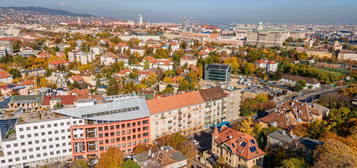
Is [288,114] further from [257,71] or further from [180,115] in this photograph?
[257,71]

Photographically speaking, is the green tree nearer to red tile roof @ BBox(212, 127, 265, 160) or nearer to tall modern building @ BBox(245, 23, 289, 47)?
red tile roof @ BBox(212, 127, 265, 160)

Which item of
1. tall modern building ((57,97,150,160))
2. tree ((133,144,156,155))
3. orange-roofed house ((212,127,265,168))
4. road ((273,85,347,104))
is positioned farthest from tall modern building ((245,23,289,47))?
tree ((133,144,156,155))

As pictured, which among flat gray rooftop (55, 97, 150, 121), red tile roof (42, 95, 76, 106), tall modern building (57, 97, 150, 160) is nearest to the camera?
flat gray rooftop (55, 97, 150, 121)

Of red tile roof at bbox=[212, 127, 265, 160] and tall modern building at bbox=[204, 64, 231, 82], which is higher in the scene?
tall modern building at bbox=[204, 64, 231, 82]

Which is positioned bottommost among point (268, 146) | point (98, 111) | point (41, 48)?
point (268, 146)

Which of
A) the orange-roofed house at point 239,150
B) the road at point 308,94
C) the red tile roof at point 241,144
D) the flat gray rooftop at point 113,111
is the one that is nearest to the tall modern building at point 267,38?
the road at point 308,94

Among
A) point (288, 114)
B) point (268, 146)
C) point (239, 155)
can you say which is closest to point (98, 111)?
point (239, 155)
